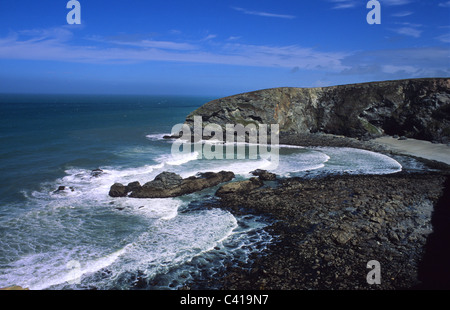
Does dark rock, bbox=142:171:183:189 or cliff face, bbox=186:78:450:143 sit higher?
cliff face, bbox=186:78:450:143

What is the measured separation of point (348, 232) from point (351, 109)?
42262 millimetres

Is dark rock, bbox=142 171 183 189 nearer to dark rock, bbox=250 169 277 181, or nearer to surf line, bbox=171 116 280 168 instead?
dark rock, bbox=250 169 277 181

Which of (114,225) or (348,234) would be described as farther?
(114,225)

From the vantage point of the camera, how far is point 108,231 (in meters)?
16.8

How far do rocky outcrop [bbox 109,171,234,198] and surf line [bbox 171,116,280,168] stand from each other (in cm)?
1205

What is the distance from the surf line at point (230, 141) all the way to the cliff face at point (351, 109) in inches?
52.1

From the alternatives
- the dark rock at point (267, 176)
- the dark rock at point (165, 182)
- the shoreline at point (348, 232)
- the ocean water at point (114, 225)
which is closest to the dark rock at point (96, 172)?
the ocean water at point (114, 225)

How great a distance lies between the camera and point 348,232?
15.8m

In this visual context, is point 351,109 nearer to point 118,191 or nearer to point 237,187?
point 237,187

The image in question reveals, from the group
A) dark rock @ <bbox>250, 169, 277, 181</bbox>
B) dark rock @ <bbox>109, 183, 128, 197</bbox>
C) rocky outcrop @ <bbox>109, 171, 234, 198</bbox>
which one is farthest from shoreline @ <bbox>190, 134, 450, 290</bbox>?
dark rock @ <bbox>109, 183, 128, 197</bbox>

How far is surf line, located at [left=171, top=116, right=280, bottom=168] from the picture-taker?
3860 centimetres

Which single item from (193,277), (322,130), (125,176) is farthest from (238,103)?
(193,277)

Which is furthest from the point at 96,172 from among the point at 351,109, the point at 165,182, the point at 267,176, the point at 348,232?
the point at 351,109
